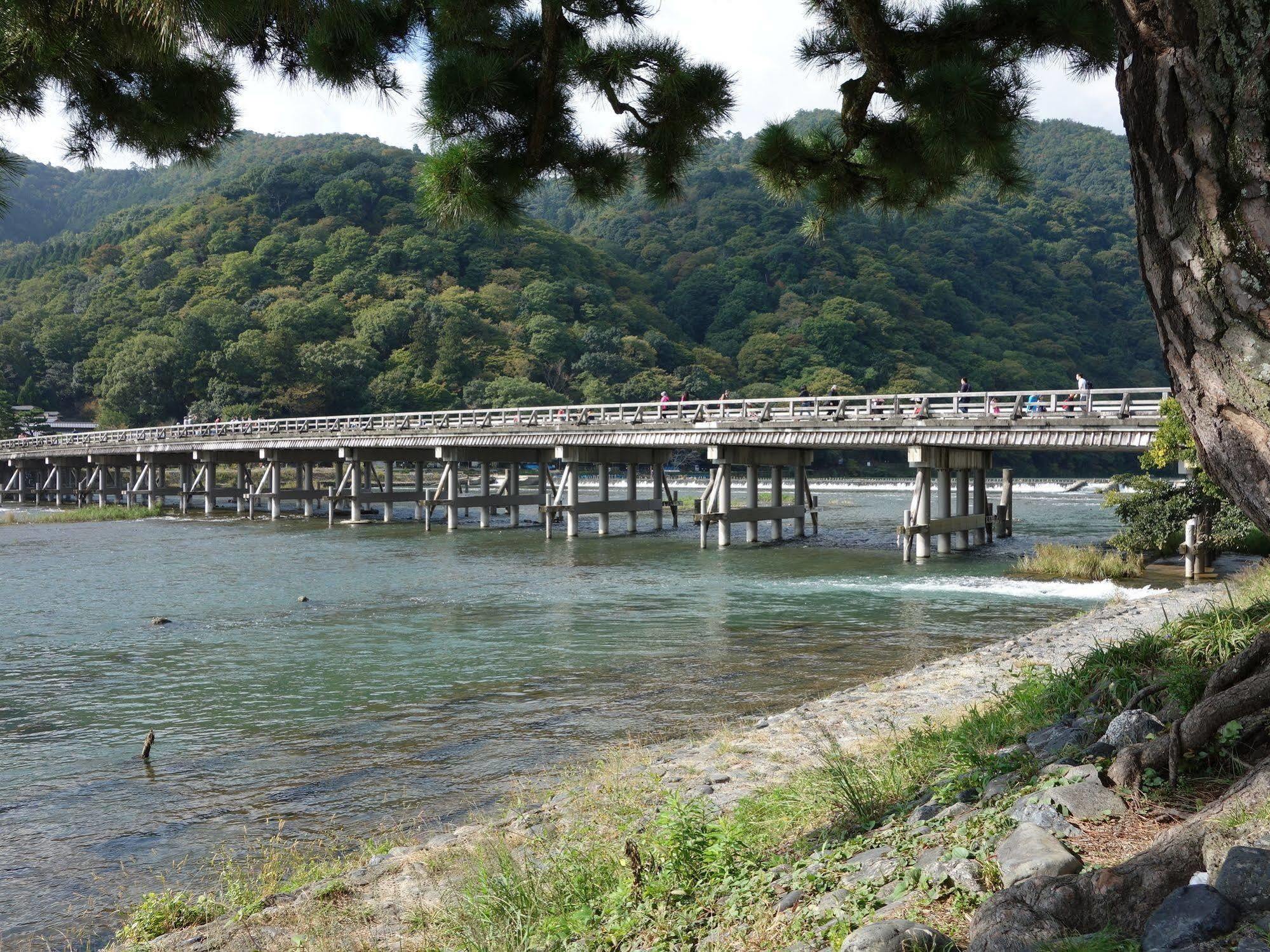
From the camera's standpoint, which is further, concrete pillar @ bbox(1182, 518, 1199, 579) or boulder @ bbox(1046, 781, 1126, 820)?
concrete pillar @ bbox(1182, 518, 1199, 579)

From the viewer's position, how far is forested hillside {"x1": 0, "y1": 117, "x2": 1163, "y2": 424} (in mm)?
78625

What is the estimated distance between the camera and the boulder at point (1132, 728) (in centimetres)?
478

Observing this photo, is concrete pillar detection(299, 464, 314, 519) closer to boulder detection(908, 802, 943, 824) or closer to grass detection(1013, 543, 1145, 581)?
grass detection(1013, 543, 1145, 581)

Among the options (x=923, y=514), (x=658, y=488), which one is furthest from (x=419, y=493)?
(x=923, y=514)

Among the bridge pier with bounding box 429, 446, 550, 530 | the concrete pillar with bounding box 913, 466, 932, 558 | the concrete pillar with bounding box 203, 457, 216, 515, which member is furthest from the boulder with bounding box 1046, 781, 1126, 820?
the concrete pillar with bounding box 203, 457, 216, 515

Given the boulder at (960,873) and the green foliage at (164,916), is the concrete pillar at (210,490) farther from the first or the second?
the boulder at (960,873)

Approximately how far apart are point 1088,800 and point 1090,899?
3.21ft

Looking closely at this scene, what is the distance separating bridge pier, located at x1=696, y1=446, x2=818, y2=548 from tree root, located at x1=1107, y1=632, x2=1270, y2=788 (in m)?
25.3

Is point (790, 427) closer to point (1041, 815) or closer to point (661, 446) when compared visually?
point (661, 446)

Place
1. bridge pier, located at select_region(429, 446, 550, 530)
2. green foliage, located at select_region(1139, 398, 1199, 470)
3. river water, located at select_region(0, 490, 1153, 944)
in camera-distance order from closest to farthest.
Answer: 1. river water, located at select_region(0, 490, 1153, 944)
2. green foliage, located at select_region(1139, 398, 1199, 470)
3. bridge pier, located at select_region(429, 446, 550, 530)

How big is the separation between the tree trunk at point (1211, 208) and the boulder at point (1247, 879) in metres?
1.16

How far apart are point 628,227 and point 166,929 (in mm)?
105807

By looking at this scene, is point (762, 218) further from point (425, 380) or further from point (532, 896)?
point (532, 896)

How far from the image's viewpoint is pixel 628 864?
4980 mm
